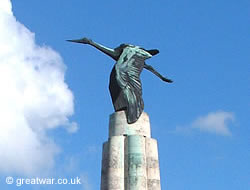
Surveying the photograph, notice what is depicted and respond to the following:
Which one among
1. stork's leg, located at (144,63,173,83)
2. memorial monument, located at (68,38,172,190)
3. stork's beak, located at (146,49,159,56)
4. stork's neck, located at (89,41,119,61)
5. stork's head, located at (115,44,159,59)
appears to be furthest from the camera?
stork's leg, located at (144,63,173,83)

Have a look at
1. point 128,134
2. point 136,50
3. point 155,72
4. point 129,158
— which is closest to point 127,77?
point 136,50

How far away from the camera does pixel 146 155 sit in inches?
622

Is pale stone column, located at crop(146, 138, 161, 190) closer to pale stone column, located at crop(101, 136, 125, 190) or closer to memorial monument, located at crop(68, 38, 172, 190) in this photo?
memorial monument, located at crop(68, 38, 172, 190)

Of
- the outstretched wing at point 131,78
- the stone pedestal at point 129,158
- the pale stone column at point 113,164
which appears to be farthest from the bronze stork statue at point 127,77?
the pale stone column at point 113,164

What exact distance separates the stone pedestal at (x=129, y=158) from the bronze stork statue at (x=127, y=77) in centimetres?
51

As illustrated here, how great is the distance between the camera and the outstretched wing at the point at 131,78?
54.8 feet

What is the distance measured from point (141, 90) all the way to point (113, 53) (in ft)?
7.69

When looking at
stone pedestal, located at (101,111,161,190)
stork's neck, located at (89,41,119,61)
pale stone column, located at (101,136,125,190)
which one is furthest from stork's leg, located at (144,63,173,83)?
pale stone column, located at (101,136,125,190)

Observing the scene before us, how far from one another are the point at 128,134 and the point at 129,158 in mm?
1080

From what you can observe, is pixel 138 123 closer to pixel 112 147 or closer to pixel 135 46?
pixel 112 147

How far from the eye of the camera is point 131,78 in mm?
17422

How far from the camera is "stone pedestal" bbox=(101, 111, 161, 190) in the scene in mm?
14977

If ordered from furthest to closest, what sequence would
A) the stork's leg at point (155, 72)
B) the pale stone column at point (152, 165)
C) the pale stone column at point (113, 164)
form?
the stork's leg at point (155, 72)
the pale stone column at point (152, 165)
the pale stone column at point (113, 164)

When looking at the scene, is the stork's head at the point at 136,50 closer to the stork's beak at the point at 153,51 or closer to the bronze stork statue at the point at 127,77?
the bronze stork statue at the point at 127,77
